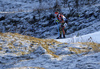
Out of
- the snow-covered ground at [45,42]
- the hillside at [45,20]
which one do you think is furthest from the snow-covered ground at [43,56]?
the hillside at [45,20]

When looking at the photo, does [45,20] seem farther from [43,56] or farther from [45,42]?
[43,56]

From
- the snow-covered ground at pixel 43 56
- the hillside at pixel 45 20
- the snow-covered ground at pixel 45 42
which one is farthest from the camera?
the hillside at pixel 45 20

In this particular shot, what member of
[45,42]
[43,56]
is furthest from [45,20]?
[43,56]

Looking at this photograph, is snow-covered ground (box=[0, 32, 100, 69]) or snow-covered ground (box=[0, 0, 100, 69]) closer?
snow-covered ground (box=[0, 32, 100, 69])

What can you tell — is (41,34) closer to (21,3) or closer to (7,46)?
(21,3)

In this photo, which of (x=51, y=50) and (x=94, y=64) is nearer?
(x=94, y=64)

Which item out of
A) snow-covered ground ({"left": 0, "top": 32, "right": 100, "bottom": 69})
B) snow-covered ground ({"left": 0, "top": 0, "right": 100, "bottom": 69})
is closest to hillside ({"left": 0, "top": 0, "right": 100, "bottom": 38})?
snow-covered ground ({"left": 0, "top": 0, "right": 100, "bottom": 69})

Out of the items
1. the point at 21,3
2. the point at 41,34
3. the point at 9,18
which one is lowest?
the point at 41,34

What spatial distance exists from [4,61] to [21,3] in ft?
45.6

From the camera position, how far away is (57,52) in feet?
9.48

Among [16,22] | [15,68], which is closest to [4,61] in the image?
[15,68]

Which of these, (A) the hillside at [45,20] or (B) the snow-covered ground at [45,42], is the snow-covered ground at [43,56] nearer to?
(B) the snow-covered ground at [45,42]

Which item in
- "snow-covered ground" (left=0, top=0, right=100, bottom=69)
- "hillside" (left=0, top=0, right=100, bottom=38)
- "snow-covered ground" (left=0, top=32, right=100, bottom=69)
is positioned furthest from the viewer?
"hillside" (left=0, top=0, right=100, bottom=38)

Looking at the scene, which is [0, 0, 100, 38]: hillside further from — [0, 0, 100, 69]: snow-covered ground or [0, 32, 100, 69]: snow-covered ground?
[0, 32, 100, 69]: snow-covered ground
